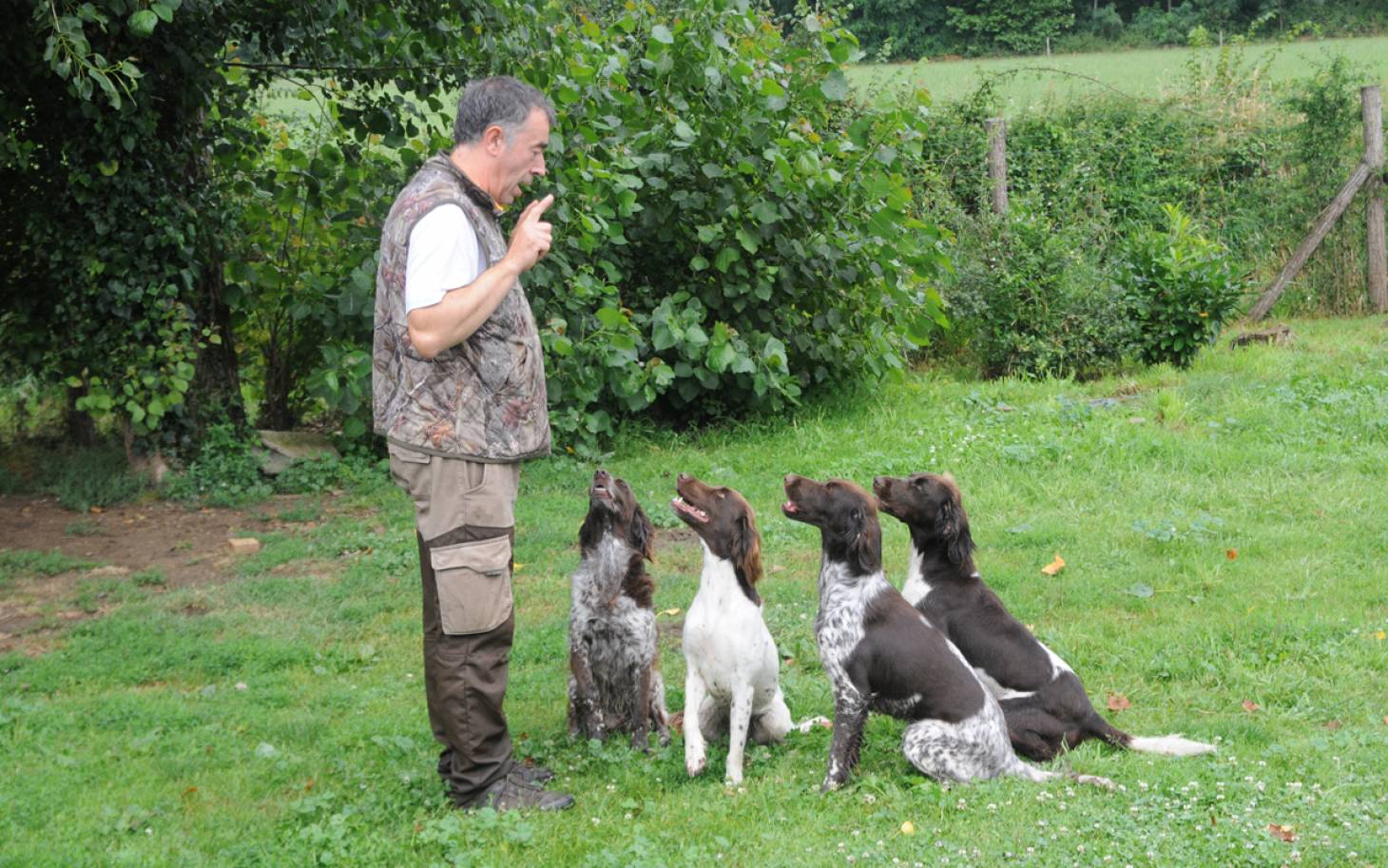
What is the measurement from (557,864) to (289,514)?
5.37 m

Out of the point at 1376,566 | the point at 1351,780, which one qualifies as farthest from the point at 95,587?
the point at 1376,566

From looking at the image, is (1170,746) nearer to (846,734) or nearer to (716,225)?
(846,734)

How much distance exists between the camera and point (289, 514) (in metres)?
9.00

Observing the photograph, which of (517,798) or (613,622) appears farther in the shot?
(613,622)

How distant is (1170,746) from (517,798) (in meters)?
2.51

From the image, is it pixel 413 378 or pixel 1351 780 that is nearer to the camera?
pixel 413 378

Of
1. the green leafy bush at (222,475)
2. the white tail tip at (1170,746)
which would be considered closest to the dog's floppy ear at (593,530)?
the white tail tip at (1170,746)

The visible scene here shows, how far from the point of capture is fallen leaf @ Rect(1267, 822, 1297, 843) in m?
4.25

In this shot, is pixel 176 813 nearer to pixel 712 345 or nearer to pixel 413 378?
pixel 413 378

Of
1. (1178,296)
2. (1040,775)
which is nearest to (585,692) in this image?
(1040,775)

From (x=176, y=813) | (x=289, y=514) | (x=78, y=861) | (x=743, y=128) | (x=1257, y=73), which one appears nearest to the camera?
(x=78, y=861)

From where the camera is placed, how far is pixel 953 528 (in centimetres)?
552

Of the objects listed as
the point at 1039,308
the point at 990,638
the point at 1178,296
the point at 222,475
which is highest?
the point at 1178,296

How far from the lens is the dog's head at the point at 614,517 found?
5270 mm
